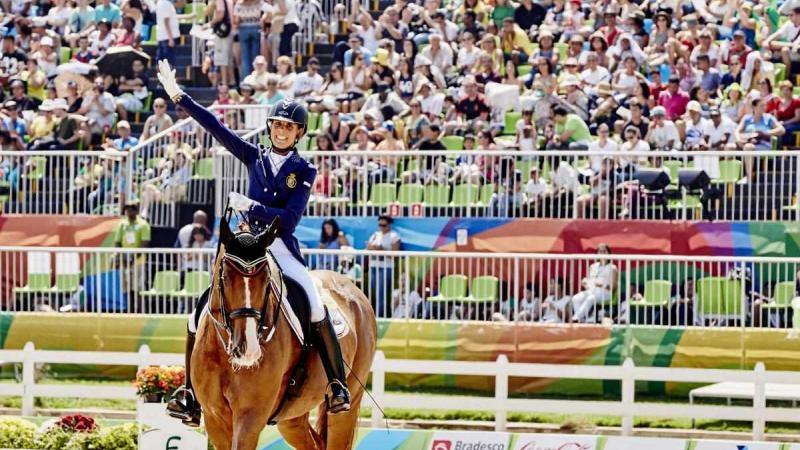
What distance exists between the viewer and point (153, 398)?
16266 mm

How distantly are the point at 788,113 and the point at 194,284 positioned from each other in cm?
878

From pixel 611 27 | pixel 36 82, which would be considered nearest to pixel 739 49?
pixel 611 27

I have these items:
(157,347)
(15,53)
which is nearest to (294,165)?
(157,347)

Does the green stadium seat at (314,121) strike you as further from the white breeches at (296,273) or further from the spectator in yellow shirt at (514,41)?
the white breeches at (296,273)

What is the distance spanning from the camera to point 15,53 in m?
31.8

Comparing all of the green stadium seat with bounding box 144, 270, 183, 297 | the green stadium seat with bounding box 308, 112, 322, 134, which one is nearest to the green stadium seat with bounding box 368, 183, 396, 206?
the green stadium seat with bounding box 308, 112, 322, 134

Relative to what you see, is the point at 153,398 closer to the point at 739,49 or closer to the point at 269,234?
the point at 269,234

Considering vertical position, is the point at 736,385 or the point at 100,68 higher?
the point at 100,68

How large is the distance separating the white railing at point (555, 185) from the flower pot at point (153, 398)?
29.4 feet

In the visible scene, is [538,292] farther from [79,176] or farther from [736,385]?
[79,176]

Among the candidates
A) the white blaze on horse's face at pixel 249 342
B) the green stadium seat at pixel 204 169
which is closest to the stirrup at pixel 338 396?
the white blaze on horse's face at pixel 249 342

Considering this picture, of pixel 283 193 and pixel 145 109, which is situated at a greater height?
pixel 145 109

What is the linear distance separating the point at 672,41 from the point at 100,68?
10.3m

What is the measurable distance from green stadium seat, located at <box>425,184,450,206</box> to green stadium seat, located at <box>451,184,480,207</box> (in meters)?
0.13
